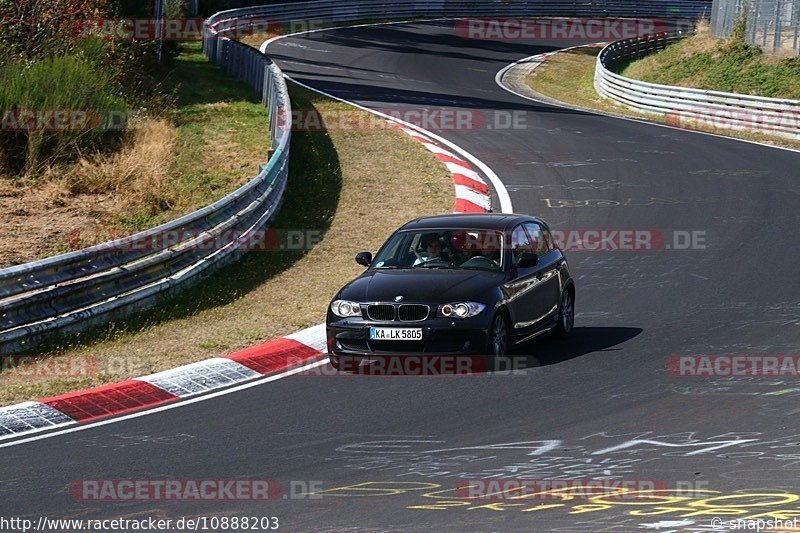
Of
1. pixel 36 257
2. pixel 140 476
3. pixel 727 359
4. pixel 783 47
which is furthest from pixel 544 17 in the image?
pixel 140 476

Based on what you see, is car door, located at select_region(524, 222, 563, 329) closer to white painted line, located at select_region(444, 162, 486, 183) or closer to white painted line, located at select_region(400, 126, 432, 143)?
white painted line, located at select_region(444, 162, 486, 183)

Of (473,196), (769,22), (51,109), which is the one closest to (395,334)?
(473,196)

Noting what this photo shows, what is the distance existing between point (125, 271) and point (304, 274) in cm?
305

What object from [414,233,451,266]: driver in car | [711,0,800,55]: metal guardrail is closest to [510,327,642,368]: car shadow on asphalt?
[414,233,451,266]: driver in car

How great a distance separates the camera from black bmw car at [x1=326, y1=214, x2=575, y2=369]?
1169cm

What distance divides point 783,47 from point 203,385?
33135 mm

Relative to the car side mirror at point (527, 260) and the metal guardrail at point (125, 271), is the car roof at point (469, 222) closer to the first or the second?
the car side mirror at point (527, 260)

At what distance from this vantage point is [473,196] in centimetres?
2116

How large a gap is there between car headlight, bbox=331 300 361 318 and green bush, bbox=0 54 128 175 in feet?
42.2

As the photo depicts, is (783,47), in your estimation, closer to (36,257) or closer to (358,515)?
(36,257)

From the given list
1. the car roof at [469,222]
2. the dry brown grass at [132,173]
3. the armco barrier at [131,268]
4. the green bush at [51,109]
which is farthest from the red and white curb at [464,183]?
the green bush at [51,109]

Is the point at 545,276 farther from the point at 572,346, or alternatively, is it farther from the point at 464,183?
the point at 464,183

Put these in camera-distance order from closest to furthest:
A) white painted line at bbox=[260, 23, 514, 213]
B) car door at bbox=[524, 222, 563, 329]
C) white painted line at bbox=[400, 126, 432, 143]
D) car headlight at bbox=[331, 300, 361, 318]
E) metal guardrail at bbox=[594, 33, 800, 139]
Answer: car headlight at bbox=[331, 300, 361, 318]
car door at bbox=[524, 222, 563, 329]
white painted line at bbox=[260, 23, 514, 213]
white painted line at bbox=[400, 126, 432, 143]
metal guardrail at bbox=[594, 33, 800, 139]

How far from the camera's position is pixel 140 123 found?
26.4m
